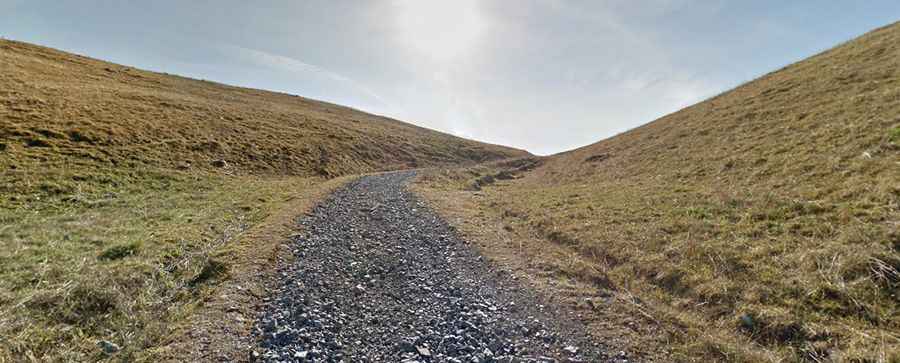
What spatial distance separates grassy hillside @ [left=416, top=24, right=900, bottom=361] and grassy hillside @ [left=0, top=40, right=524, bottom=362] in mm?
9348

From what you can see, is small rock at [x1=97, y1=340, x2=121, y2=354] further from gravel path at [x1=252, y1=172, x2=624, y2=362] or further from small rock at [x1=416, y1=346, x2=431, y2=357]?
small rock at [x1=416, y1=346, x2=431, y2=357]

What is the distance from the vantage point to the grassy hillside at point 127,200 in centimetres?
674

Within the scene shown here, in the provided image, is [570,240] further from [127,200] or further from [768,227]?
[127,200]

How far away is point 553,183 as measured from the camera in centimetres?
2738

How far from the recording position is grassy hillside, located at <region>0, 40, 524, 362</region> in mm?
6740

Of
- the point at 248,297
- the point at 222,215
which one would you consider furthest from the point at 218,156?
the point at 248,297

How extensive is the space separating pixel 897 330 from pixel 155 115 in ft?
149

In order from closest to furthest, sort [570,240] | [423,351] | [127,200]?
[423,351]
[570,240]
[127,200]

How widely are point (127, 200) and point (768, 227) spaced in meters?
24.8

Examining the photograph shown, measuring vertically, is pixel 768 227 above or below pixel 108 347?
above

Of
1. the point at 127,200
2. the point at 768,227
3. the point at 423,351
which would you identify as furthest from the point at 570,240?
the point at 127,200

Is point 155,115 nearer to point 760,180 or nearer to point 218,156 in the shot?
point 218,156

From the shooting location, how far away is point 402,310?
781cm

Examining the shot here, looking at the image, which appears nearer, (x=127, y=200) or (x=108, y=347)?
(x=108, y=347)
